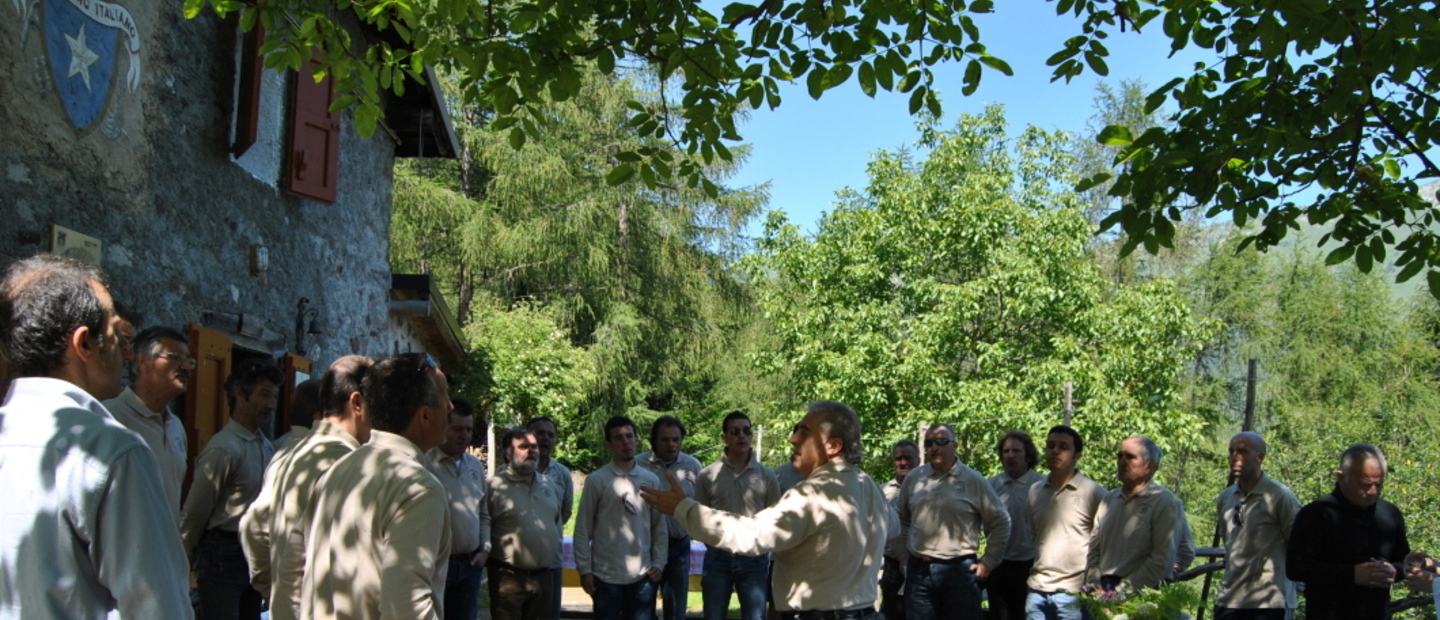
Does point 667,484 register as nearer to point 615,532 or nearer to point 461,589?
point 615,532

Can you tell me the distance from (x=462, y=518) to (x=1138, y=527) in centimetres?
374

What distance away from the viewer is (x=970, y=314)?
24484 mm

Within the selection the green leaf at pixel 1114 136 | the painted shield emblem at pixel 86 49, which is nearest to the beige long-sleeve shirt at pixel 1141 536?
the green leaf at pixel 1114 136

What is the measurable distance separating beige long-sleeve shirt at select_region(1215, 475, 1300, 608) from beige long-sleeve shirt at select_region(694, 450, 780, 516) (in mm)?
2781

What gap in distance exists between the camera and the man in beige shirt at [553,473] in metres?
7.19

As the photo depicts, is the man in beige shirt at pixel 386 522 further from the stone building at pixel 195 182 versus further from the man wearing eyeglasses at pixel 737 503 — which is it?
the man wearing eyeglasses at pixel 737 503

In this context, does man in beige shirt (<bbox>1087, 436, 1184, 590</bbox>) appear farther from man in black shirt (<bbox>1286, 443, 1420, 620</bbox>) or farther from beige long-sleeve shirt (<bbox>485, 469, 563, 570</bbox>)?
beige long-sleeve shirt (<bbox>485, 469, 563, 570</bbox>)

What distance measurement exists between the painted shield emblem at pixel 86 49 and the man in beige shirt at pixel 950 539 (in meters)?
5.21

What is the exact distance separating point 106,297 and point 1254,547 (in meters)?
5.79

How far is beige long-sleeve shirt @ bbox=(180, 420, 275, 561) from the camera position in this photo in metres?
5.22

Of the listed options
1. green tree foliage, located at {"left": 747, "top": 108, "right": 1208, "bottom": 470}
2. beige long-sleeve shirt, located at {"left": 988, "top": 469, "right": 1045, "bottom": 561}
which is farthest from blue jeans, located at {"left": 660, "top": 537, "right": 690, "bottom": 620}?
green tree foliage, located at {"left": 747, "top": 108, "right": 1208, "bottom": 470}

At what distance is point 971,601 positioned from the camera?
7457 mm

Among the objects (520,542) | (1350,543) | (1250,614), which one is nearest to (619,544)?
(520,542)

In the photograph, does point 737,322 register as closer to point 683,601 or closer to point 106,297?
point 683,601
